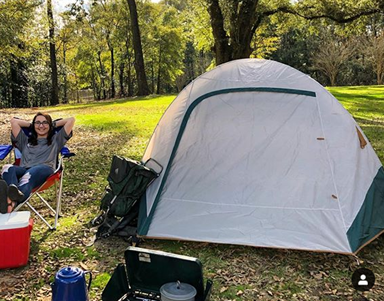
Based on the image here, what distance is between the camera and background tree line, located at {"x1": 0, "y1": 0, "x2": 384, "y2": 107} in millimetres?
11836

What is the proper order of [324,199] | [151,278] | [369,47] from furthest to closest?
[369,47]
[324,199]
[151,278]

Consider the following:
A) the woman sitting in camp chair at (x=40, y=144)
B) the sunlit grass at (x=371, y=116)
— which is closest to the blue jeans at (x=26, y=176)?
the woman sitting in camp chair at (x=40, y=144)

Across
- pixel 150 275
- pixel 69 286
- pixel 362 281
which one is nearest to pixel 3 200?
pixel 69 286

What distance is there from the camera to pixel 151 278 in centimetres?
239

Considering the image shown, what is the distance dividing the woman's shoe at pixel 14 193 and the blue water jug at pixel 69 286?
1.14 metres

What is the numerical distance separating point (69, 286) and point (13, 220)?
909mm

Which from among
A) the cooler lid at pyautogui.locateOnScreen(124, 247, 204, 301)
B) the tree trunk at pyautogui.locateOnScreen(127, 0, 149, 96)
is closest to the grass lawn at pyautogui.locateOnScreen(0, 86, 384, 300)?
the cooler lid at pyautogui.locateOnScreen(124, 247, 204, 301)

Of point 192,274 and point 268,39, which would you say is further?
point 268,39

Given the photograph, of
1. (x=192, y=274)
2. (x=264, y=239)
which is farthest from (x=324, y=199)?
(x=192, y=274)

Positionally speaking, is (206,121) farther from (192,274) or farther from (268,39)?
(268,39)

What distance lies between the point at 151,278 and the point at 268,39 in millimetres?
23921

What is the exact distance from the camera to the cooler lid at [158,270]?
2.23 metres

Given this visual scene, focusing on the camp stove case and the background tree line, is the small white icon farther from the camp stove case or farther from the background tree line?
the background tree line

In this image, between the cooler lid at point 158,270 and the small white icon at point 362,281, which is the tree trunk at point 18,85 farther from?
the small white icon at point 362,281
